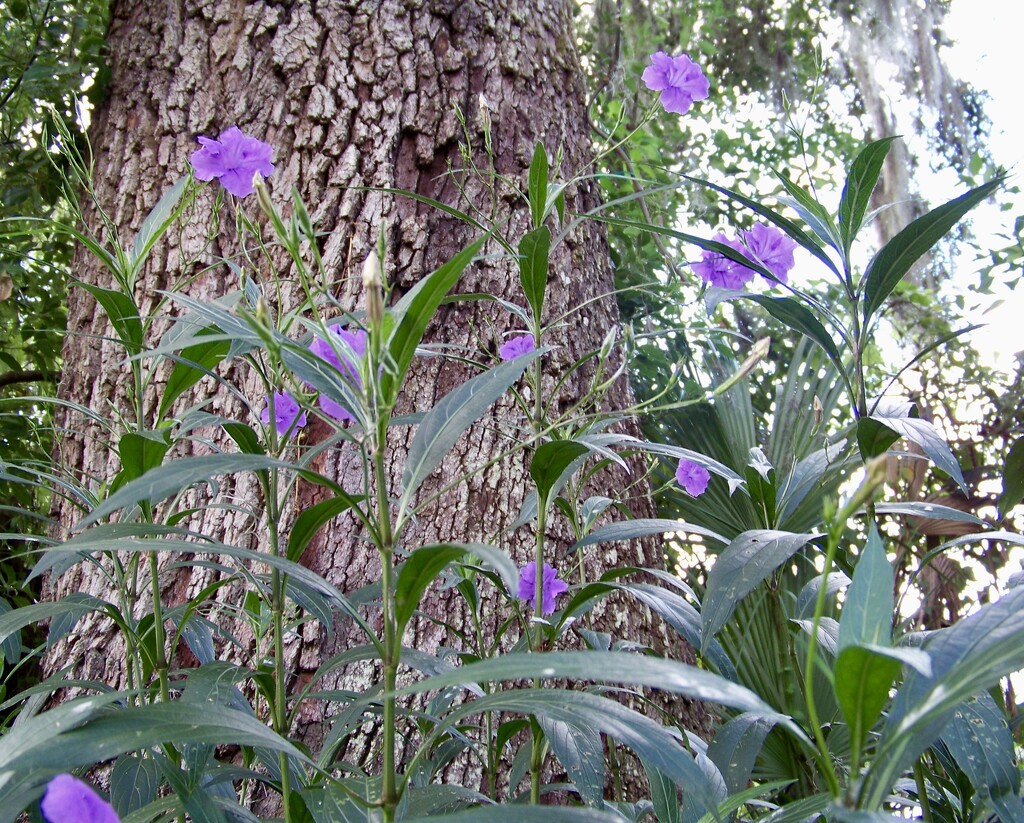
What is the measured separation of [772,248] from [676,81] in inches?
10.5

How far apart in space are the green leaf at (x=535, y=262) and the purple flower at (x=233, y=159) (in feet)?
1.16

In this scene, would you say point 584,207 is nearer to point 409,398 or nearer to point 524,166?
point 524,166

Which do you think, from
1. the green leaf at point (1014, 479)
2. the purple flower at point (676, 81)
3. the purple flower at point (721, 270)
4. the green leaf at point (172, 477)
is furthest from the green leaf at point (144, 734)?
the green leaf at point (1014, 479)

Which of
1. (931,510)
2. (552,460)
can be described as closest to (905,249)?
(931,510)

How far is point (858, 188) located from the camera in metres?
0.76

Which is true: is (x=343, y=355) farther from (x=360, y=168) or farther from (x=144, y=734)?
(x=360, y=168)

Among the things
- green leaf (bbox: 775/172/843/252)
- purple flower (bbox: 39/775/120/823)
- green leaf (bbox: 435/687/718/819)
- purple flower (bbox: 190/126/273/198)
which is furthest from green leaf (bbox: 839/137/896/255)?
purple flower (bbox: 39/775/120/823)

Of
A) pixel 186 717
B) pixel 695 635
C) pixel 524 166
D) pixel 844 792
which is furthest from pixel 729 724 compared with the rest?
pixel 524 166

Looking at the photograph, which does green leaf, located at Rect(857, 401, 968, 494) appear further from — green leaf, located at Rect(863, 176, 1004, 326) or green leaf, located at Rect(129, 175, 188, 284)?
green leaf, located at Rect(129, 175, 188, 284)

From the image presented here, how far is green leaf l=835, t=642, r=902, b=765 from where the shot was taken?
1.21 feet

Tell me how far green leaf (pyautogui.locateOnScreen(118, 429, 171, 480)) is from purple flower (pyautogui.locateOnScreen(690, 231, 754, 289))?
24.6 inches

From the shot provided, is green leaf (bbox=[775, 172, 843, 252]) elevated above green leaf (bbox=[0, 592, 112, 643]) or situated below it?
above

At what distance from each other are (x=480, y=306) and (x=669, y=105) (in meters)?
0.45

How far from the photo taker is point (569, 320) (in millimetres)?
1475
